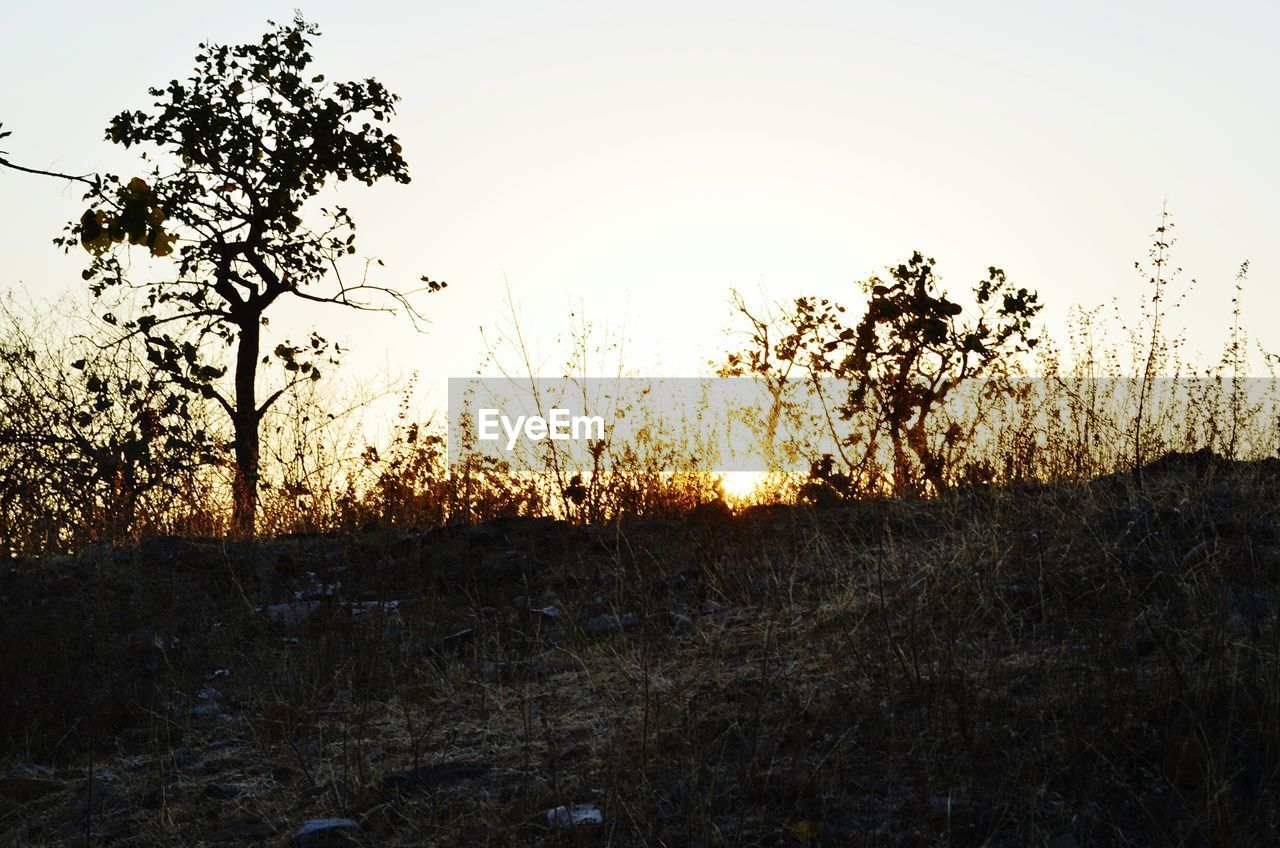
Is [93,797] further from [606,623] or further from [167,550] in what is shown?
[167,550]

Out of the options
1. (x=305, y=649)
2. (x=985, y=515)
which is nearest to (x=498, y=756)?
(x=305, y=649)

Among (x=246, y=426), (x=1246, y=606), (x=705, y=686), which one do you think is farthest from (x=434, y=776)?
(x=246, y=426)

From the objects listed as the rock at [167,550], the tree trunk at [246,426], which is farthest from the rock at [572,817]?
the tree trunk at [246,426]

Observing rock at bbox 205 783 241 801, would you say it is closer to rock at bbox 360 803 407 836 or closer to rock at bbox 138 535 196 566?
rock at bbox 360 803 407 836

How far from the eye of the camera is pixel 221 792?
3.89 m

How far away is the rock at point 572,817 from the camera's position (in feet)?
10.6

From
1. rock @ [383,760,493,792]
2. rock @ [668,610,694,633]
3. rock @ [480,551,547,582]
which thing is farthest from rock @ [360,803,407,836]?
rock @ [480,551,547,582]

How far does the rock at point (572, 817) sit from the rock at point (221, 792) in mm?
1254

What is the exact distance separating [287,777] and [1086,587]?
3235mm

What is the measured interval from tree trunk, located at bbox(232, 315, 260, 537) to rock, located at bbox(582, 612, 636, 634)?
4.71 m

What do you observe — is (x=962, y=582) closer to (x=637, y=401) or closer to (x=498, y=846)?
(x=498, y=846)

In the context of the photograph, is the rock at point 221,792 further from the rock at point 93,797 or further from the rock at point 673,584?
the rock at point 673,584

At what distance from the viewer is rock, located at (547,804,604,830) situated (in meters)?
3.24

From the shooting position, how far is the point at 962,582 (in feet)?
15.8
